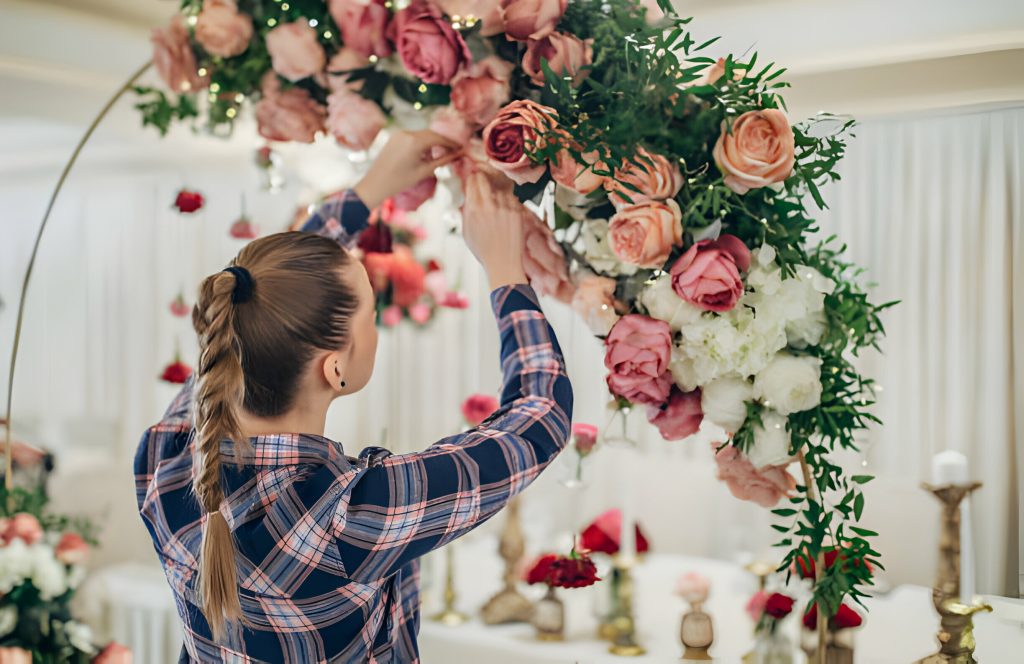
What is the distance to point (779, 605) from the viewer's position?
1605 millimetres

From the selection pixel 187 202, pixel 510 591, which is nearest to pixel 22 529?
pixel 187 202

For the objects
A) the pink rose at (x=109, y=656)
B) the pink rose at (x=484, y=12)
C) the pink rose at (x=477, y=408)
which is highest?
the pink rose at (x=484, y=12)

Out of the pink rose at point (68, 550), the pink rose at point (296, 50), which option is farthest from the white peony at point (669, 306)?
the pink rose at point (68, 550)

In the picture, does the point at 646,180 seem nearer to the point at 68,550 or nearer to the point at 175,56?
the point at 175,56

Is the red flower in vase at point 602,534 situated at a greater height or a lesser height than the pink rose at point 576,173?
lesser

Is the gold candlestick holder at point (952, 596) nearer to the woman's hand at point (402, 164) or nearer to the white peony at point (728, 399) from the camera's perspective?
the white peony at point (728, 399)

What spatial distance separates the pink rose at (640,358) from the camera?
4.15 ft

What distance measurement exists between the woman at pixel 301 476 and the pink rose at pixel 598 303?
0.42ft

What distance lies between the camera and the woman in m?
1.09

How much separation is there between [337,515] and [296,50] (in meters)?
0.88

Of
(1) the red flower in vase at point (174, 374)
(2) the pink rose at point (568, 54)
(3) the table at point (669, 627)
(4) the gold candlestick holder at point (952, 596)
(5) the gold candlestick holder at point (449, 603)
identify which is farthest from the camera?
(5) the gold candlestick holder at point (449, 603)

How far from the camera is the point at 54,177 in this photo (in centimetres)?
254

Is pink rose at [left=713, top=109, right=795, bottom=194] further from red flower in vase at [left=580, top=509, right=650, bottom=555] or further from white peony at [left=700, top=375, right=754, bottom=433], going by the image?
red flower in vase at [left=580, top=509, right=650, bottom=555]

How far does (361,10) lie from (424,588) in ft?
5.15
